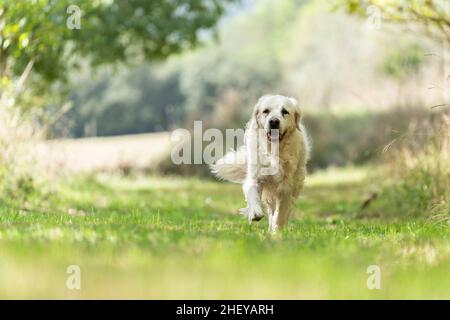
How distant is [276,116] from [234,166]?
1.05m

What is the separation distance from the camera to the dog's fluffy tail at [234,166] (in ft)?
24.8

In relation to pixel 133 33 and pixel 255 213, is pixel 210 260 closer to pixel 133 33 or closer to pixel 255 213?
pixel 255 213

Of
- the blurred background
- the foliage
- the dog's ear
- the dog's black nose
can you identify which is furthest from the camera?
the blurred background

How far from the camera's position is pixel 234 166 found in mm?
7645

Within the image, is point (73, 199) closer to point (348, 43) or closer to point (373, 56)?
point (373, 56)

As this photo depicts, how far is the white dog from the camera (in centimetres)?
688

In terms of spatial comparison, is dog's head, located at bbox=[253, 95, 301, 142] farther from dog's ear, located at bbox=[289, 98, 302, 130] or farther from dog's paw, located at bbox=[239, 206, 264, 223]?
dog's paw, located at bbox=[239, 206, 264, 223]

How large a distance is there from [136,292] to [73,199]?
717 centimetres

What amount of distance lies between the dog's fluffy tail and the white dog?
0.26m
